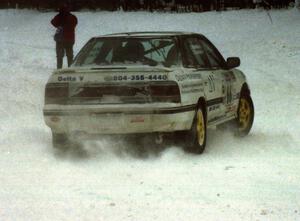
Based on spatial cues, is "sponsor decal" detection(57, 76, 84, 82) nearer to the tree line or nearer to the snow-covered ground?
the snow-covered ground

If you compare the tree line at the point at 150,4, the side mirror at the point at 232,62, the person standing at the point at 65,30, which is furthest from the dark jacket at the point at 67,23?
the tree line at the point at 150,4

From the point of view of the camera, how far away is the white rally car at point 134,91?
30.6 ft

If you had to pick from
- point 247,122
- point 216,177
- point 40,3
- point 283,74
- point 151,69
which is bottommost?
point 40,3

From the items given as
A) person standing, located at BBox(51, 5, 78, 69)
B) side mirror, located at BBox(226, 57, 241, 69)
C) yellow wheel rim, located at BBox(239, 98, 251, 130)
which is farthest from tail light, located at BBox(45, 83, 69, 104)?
person standing, located at BBox(51, 5, 78, 69)

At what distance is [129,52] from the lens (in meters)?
10.2

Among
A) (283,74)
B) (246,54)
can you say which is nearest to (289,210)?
(283,74)

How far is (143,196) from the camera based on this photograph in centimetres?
745

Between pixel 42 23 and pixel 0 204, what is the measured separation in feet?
114

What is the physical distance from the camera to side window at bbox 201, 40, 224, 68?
11.2m

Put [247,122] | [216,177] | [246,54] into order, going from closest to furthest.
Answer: [216,177], [247,122], [246,54]

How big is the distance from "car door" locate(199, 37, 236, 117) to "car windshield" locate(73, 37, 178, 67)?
898 mm

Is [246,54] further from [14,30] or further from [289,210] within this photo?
[289,210]

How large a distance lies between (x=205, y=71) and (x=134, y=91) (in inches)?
55.7

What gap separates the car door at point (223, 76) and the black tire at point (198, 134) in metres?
0.88
